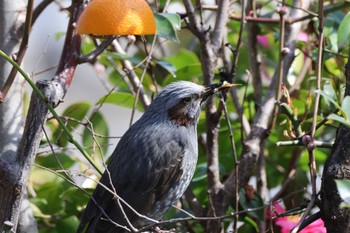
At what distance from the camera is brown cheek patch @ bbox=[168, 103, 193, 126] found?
2.71 m

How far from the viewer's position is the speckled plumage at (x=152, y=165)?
8.11 feet

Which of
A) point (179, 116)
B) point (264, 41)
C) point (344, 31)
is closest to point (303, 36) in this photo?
point (264, 41)

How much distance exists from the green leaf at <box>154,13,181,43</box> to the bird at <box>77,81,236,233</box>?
271mm

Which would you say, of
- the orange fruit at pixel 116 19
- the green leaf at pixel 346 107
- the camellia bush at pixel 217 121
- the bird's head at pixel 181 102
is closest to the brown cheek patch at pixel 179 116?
the bird's head at pixel 181 102

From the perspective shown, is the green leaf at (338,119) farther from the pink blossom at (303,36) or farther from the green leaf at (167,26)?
the pink blossom at (303,36)

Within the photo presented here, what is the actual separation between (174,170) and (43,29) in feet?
17.8

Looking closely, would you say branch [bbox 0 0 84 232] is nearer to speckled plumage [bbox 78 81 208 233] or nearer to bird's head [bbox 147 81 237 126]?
speckled plumage [bbox 78 81 208 233]

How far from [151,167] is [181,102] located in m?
0.28

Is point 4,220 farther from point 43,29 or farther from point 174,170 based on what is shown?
point 43,29

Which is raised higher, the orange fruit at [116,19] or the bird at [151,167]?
the orange fruit at [116,19]

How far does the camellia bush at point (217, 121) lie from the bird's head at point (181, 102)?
53 millimetres

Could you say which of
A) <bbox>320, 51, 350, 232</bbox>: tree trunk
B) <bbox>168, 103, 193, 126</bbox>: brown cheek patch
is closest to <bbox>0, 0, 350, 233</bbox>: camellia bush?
<bbox>320, 51, 350, 232</bbox>: tree trunk

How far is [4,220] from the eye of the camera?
1.99 metres

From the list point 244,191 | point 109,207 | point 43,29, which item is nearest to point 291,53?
point 244,191
